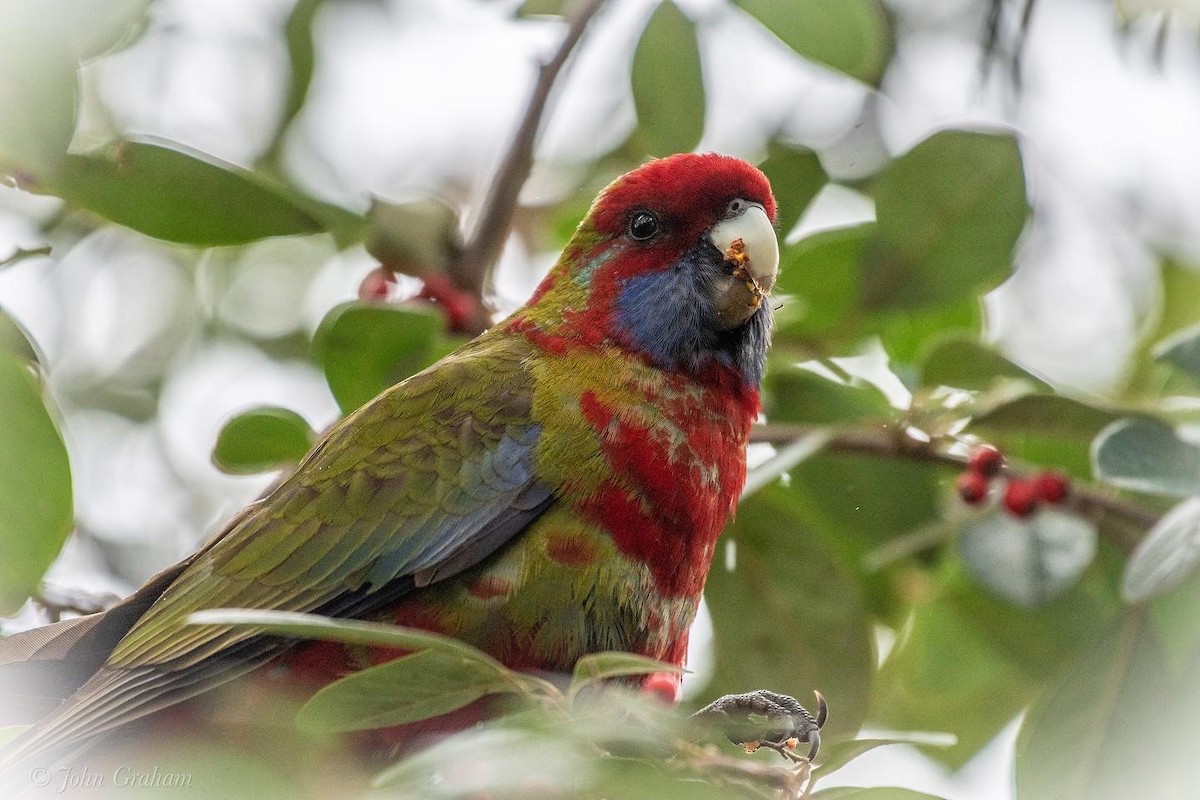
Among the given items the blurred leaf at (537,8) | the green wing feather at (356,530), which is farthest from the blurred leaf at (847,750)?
the blurred leaf at (537,8)

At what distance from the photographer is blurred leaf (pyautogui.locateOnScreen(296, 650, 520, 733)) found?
184cm

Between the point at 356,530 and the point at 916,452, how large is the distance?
1.38m

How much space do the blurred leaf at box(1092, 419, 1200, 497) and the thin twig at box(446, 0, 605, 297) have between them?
151 cm

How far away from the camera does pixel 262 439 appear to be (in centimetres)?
314

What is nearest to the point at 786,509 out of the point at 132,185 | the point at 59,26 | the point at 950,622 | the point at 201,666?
the point at 950,622

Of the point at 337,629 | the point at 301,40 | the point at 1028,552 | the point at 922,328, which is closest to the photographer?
the point at 337,629

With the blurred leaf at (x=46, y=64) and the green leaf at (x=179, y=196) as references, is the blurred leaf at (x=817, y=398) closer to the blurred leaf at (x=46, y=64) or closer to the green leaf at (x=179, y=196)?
the green leaf at (x=179, y=196)

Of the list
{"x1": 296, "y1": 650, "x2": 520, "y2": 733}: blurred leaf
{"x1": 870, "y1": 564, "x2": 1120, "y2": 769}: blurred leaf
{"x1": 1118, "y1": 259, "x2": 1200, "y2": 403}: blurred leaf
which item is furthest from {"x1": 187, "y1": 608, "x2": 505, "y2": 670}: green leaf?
{"x1": 1118, "y1": 259, "x2": 1200, "y2": 403}: blurred leaf

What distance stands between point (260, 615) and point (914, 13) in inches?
144

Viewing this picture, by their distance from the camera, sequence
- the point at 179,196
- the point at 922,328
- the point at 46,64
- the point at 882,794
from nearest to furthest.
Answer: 1. the point at 882,794
2. the point at 46,64
3. the point at 179,196
4. the point at 922,328

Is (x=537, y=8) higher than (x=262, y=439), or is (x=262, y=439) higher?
(x=537, y=8)

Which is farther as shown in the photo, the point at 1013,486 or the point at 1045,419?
the point at 1013,486

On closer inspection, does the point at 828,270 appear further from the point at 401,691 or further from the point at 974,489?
the point at 401,691

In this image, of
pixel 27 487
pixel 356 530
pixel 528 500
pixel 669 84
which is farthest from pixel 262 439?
pixel 669 84
